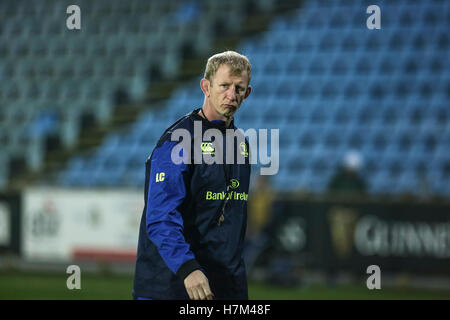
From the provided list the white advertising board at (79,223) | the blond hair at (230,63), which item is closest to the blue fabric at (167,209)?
the blond hair at (230,63)

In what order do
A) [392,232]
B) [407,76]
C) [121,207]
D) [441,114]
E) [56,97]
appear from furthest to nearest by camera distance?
[56,97], [407,76], [441,114], [121,207], [392,232]

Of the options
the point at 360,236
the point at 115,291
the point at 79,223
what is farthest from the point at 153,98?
the point at 115,291

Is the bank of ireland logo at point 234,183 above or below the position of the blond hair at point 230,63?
below

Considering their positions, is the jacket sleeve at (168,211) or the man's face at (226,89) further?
the man's face at (226,89)

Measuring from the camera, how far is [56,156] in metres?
19.7

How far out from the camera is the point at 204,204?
388 centimetres

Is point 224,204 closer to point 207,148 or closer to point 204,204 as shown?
point 204,204

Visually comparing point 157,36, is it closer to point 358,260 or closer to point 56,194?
point 56,194

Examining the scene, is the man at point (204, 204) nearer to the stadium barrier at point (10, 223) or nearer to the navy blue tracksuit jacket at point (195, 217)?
the navy blue tracksuit jacket at point (195, 217)

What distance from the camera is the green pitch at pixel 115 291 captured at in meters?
10.6

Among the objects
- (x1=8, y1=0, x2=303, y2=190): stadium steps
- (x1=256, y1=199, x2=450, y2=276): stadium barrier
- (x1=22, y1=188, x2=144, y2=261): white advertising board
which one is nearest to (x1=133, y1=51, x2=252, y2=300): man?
(x1=256, y1=199, x2=450, y2=276): stadium barrier

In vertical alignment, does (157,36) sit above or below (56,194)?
above

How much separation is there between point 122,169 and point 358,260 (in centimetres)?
712
